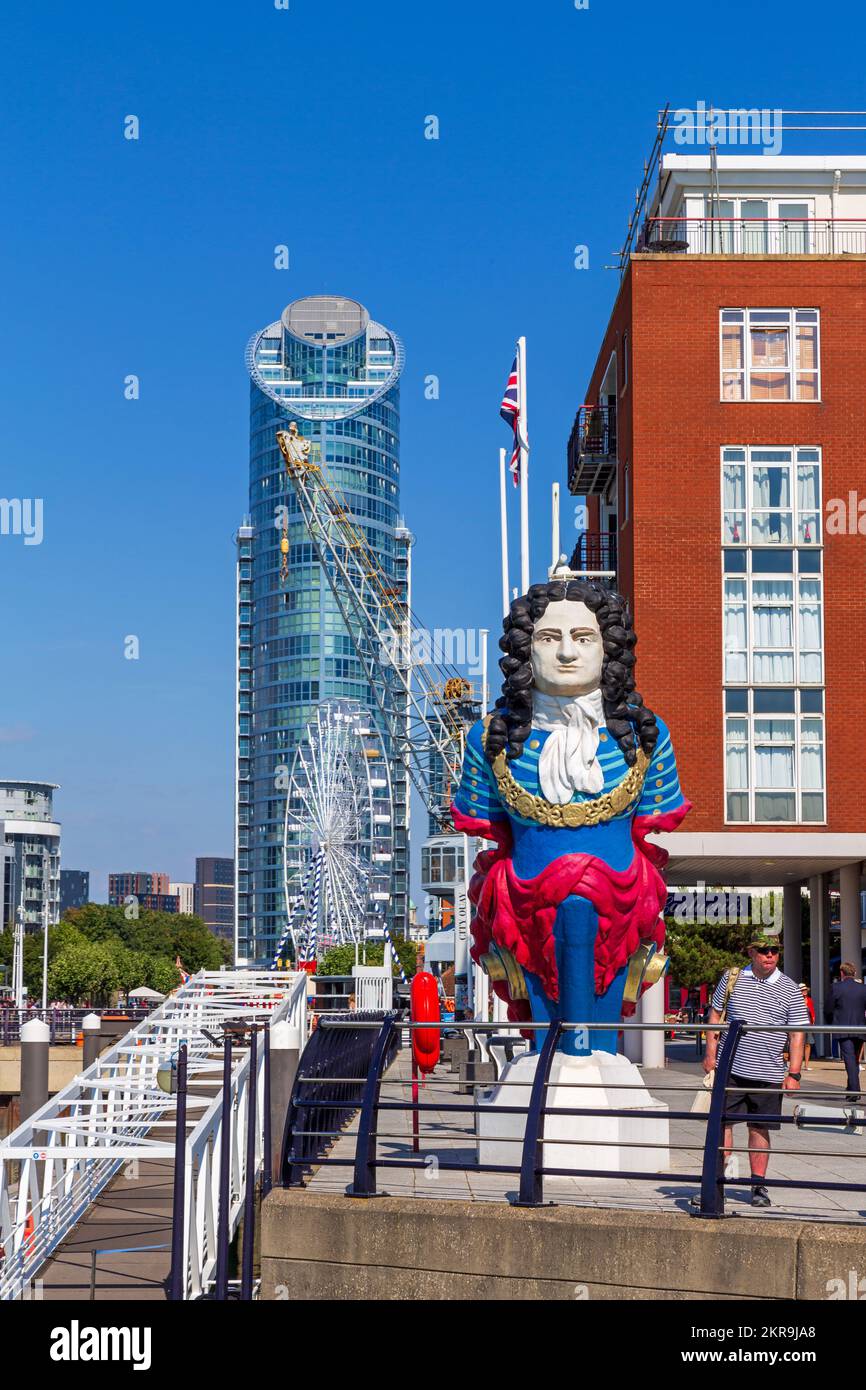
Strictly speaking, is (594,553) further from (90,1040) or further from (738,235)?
(90,1040)

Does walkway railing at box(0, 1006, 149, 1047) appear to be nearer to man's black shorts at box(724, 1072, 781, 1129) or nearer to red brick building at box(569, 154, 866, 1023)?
red brick building at box(569, 154, 866, 1023)

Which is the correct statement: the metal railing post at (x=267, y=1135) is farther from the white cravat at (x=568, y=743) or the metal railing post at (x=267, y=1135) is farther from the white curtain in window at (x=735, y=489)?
the white curtain in window at (x=735, y=489)

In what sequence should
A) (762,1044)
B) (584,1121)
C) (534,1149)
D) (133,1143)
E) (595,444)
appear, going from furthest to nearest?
(595,444)
(133,1143)
(584,1121)
(762,1044)
(534,1149)

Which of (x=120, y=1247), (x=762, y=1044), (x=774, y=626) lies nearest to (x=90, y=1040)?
(x=774, y=626)

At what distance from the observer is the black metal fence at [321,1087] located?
12.0 meters

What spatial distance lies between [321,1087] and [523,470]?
47.0ft

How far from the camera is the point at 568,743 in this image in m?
14.7

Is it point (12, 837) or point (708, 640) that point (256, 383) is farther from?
point (708, 640)

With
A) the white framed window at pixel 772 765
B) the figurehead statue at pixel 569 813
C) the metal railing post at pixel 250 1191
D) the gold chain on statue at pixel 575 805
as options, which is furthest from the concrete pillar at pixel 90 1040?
the gold chain on statue at pixel 575 805

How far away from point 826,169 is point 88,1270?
42.9 meters

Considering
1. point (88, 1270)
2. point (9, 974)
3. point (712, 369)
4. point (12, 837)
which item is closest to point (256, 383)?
point (12, 837)

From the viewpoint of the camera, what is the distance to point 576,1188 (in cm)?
1252

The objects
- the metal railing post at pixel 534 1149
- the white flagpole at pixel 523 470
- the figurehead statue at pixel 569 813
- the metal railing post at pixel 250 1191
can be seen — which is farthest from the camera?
the white flagpole at pixel 523 470

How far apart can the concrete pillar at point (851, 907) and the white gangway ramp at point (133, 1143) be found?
10.7 m
